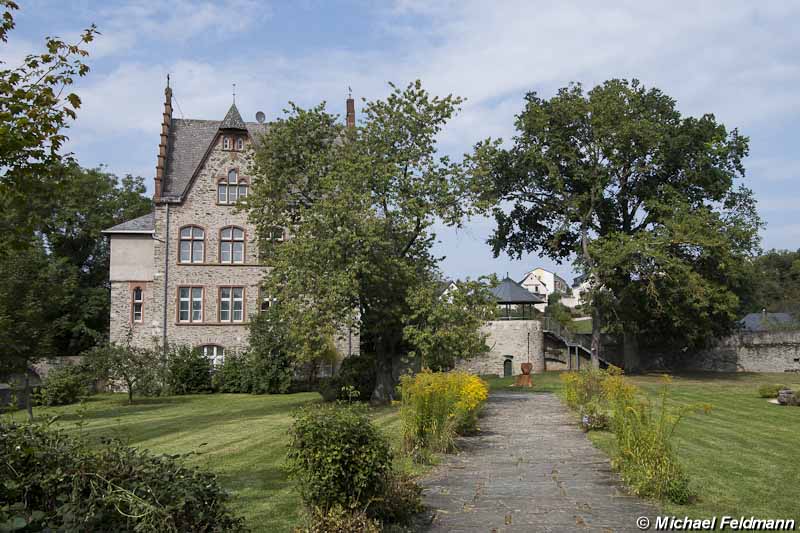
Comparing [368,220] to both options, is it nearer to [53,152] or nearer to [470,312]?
[470,312]

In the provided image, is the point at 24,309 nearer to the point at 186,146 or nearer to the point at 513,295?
the point at 186,146

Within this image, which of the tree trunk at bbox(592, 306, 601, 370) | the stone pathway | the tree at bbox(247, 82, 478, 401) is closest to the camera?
the stone pathway

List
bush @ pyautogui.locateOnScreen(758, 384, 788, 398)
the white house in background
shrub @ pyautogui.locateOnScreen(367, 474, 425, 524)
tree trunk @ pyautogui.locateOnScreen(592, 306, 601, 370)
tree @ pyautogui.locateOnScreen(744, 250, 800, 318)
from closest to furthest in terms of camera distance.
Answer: shrub @ pyautogui.locateOnScreen(367, 474, 425, 524) → bush @ pyautogui.locateOnScreen(758, 384, 788, 398) → tree trunk @ pyautogui.locateOnScreen(592, 306, 601, 370) → tree @ pyautogui.locateOnScreen(744, 250, 800, 318) → the white house in background

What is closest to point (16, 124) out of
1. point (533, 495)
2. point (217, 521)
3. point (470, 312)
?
point (217, 521)

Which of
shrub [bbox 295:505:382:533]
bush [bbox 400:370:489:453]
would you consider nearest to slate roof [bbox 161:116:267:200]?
bush [bbox 400:370:489:453]

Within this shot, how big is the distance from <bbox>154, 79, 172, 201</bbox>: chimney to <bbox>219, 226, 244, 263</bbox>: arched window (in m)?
4.10

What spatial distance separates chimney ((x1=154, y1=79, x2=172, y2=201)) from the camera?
40.0 meters

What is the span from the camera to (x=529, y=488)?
1031cm

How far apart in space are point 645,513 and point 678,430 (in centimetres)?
930

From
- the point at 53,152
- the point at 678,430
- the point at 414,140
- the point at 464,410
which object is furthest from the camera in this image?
the point at 414,140

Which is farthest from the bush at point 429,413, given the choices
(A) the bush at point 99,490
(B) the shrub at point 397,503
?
(A) the bush at point 99,490

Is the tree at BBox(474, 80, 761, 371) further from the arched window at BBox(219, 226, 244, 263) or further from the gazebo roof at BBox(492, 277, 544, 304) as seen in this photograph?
the arched window at BBox(219, 226, 244, 263)

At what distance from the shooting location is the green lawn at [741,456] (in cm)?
925

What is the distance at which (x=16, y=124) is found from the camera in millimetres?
9000
